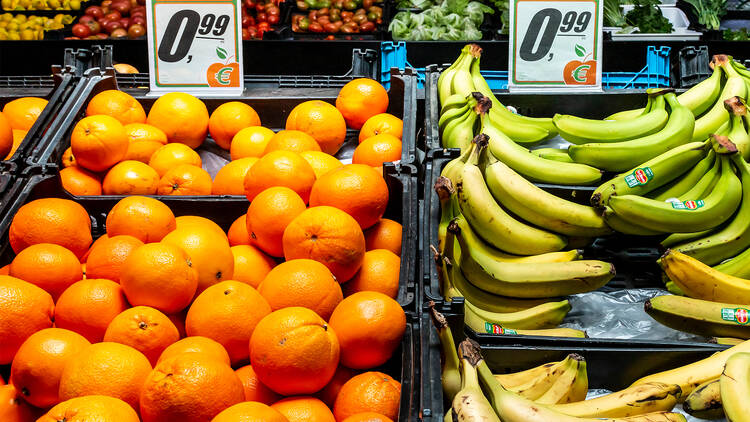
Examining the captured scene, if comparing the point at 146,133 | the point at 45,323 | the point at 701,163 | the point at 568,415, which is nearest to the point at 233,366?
the point at 45,323

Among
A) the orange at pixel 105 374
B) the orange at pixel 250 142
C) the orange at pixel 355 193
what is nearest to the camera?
the orange at pixel 105 374

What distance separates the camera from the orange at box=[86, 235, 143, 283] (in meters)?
1.46

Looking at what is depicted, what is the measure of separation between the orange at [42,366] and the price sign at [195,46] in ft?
4.60

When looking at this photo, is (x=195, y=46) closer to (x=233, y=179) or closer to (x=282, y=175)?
(x=233, y=179)

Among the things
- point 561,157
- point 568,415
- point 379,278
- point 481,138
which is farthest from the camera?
point 561,157

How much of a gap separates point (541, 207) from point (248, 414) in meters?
0.98

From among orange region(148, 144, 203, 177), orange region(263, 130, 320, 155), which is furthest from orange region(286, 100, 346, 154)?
orange region(148, 144, 203, 177)

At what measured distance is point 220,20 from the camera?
2.39 metres

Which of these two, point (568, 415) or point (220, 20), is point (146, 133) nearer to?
point (220, 20)

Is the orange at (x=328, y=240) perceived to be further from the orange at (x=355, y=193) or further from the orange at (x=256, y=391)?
the orange at (x=256, y=391)

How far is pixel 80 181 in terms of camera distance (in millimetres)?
1929

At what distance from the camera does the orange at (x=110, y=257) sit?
146 cm

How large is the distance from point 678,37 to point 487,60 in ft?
3.80

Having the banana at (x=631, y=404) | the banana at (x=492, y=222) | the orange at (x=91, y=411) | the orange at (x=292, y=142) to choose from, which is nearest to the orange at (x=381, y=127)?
the orange at (x=292, y=142)
